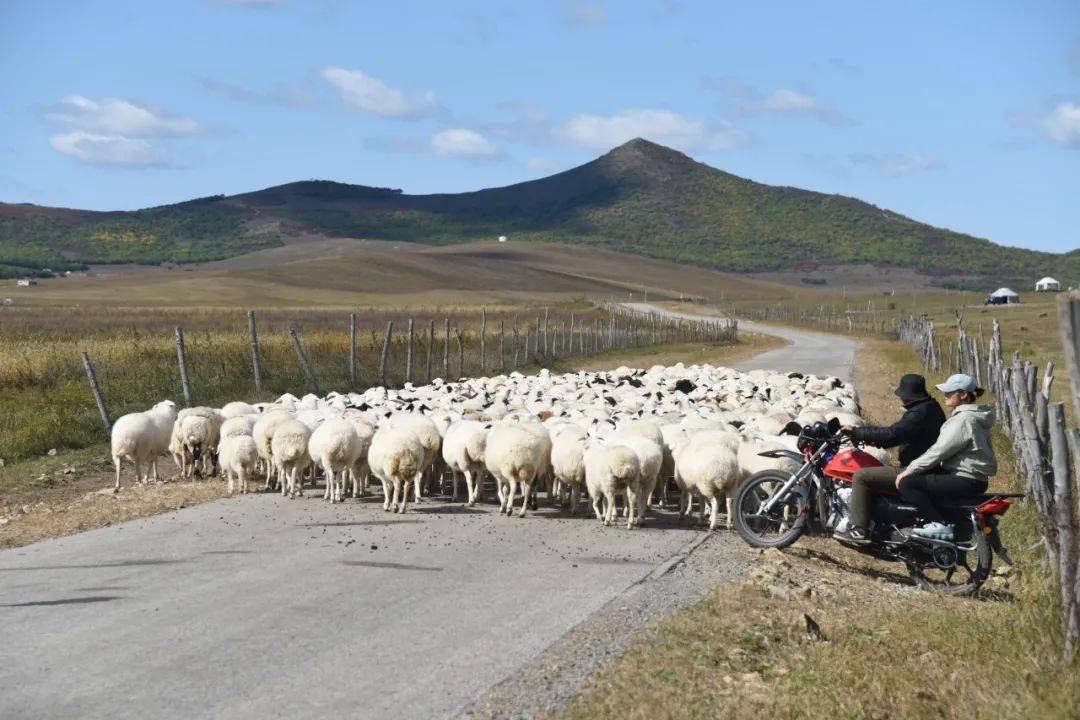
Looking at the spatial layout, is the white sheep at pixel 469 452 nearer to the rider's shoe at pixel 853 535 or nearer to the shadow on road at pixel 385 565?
the shadow on road at pixel 385 565

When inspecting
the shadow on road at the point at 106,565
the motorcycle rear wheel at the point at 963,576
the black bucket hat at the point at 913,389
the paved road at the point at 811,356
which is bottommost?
the paved road at the point at 811,356

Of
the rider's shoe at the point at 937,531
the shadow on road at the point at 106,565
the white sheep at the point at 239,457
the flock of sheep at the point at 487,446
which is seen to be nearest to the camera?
the rider's shoe at the point at 937,531

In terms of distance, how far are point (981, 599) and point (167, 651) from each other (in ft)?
20.7

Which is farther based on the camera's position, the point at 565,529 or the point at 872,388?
the point at 872,388

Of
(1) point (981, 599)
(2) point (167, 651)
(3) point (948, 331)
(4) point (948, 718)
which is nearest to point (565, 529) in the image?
(1) point (981, 599)

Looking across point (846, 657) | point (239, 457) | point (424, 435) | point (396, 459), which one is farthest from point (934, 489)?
point (239, 457)

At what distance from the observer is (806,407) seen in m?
18.7

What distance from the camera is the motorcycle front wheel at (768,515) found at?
10.9m

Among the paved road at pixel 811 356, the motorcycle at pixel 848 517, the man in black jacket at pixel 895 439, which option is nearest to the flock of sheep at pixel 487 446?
the motorcycle at pixel 848 517

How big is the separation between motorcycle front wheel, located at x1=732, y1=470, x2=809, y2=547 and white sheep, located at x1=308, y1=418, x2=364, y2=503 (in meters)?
4.84

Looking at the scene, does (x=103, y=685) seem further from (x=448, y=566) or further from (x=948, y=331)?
(x=948, y=331)

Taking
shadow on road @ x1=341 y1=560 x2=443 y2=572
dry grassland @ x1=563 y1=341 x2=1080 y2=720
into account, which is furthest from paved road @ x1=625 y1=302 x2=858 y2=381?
shadow on road @ x1=341 y1=560 x2=443 y2=572

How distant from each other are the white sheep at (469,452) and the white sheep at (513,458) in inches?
16.4

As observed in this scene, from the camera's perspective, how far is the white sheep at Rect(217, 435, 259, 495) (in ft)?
48.5
